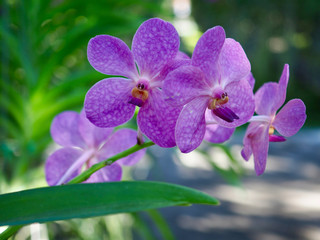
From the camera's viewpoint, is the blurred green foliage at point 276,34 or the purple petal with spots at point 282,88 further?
the blurred green foliage at point 276,34

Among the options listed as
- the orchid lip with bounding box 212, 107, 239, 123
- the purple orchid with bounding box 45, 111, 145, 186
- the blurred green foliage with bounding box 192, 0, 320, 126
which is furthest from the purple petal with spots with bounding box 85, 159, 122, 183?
the blurred green foliage with bounding box 192, 0, 320, 126

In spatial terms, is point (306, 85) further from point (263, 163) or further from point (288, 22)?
point (263, 163)

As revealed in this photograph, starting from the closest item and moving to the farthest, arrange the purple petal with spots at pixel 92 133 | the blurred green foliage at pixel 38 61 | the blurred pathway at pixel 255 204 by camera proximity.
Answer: the purple petal with spots at pixel 92 133, the blurred green foliage at pixel 38 61, the blurred pathway at pixel 255 204

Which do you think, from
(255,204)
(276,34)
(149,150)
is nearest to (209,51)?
(149,150)

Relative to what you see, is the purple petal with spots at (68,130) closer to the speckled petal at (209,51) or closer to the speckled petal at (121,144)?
the speckled petal at (121,144)

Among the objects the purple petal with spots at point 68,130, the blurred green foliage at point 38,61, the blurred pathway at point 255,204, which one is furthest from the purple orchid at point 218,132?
the blurred pathway at point 255,204

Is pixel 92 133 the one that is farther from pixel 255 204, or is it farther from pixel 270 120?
pixel 255 204

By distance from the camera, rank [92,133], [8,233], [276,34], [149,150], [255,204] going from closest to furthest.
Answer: [8,233]
[92,133]
[149,150]
[255,204]
[276,34]
